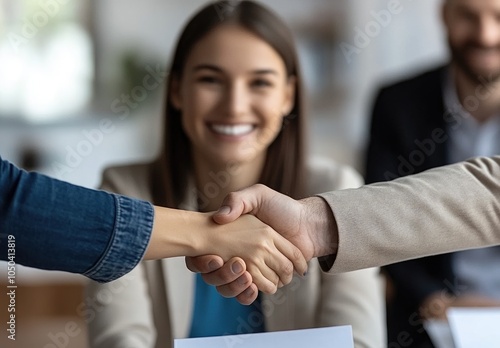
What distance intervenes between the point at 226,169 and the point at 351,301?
28 centimetres

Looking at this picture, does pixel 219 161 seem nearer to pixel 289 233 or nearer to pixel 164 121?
pixel 164 121

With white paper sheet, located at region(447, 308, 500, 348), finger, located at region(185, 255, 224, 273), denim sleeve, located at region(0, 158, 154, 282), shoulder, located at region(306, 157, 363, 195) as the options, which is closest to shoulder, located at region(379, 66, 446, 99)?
shoulder, located at region(306, 157, 363, 195)

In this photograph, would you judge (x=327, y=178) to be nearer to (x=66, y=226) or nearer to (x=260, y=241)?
(x=260, y=241)

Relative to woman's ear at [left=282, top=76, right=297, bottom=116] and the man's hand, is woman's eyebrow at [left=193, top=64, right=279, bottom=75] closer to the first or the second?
woman's ear at [left=282, top=76, right=297, bottom=116]

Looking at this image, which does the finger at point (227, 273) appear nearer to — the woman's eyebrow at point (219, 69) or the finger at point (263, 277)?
the finger at point (263, 277)

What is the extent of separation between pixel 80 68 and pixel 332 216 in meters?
2.58

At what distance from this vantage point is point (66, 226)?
715mm

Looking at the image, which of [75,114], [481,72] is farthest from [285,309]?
[75,114]

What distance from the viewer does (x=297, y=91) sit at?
119 cm

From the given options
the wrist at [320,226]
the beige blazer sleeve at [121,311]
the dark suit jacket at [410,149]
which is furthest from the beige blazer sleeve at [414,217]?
the dark suit jacket at [410,149]

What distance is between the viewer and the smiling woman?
1.02 m

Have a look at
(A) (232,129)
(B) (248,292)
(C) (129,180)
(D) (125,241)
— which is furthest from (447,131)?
(D) (125,241)

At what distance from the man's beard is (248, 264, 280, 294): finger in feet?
3.37

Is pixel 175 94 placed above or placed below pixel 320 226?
above
